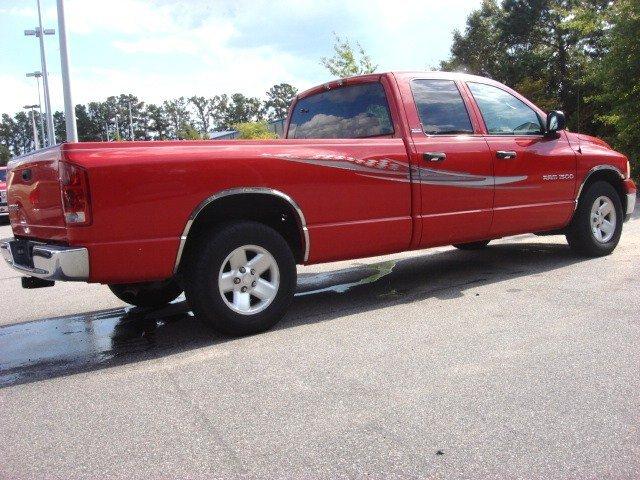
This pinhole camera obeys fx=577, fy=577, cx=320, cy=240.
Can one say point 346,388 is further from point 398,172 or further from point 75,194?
Answer: point 398,172

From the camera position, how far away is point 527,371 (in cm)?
321

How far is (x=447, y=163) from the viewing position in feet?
16.4

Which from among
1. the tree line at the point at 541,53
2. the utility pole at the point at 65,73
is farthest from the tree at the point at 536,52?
the utility pole at the point at 65,73

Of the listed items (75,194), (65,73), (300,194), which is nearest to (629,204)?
(300,194)

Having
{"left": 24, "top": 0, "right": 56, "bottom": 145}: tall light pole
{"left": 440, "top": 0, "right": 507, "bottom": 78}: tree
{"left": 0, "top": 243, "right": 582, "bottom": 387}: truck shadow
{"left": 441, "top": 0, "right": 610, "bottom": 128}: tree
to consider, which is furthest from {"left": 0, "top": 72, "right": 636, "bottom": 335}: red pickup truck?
{"left": 24, "top": 0, "right": 56, "bottom": 145}: tall light pole

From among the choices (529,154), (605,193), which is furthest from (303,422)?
(605,193)

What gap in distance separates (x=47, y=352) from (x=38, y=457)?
5.69 feet

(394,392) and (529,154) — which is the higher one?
(529,154)

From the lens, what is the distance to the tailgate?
3.62 m

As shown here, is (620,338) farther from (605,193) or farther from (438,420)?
(605,193)

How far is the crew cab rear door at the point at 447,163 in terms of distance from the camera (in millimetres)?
4891

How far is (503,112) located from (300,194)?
263 centimetres

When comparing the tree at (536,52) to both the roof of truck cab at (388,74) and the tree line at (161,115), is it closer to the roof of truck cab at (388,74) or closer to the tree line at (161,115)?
the roof of truck cab at (388,74)

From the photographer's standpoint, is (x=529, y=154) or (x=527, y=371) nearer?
(x=527, y=371)
